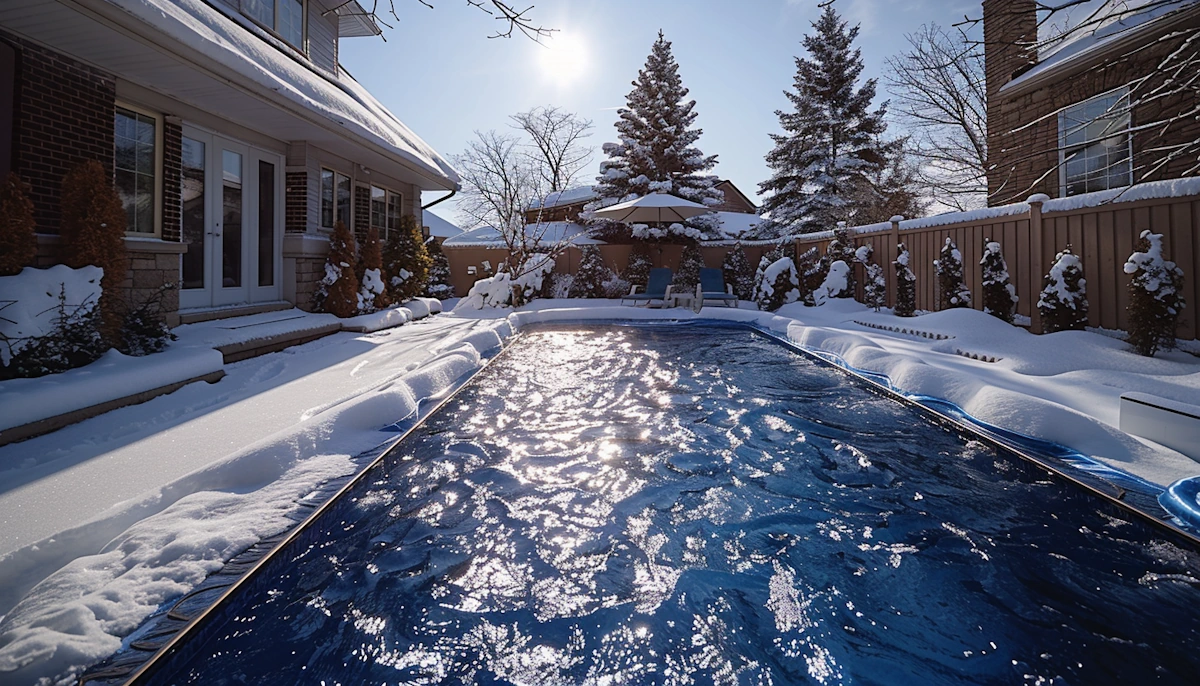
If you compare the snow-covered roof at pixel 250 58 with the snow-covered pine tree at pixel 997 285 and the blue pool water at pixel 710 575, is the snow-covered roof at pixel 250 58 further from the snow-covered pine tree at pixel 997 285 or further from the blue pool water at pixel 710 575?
the snow-covered pine tree at pixel 997 285

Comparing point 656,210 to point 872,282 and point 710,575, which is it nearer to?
point 872,282

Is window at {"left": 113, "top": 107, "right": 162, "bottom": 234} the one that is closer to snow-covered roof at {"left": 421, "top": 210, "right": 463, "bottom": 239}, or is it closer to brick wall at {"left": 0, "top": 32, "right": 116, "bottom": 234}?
brick wall at {"left": 0, "top": 32, "right": 116, "bottom": 234}

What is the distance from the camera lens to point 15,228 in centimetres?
396

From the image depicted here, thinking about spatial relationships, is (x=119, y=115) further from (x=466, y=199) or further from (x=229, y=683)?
(x=466, y=199)

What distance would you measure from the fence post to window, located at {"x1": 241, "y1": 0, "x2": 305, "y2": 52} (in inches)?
420

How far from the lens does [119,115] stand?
5512 mm

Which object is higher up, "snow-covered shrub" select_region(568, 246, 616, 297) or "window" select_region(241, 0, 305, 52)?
"window" select_region(241, 0, 305, 52)

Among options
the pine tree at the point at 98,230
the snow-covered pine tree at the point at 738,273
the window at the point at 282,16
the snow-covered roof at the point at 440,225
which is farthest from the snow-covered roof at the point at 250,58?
the snow-covered roof at the point at 440,225

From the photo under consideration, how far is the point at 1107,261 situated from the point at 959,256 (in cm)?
205

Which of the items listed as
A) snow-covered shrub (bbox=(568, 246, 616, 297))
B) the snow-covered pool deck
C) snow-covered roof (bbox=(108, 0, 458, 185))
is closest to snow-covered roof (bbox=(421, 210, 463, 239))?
snow-covered shrub (bbox=(568, 246, 616, 297))

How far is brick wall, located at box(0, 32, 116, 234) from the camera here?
4449 millimetres

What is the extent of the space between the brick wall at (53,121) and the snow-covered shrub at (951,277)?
969 cm

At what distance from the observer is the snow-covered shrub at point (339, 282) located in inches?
319

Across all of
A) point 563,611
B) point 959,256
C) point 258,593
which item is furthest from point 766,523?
point 959,256
